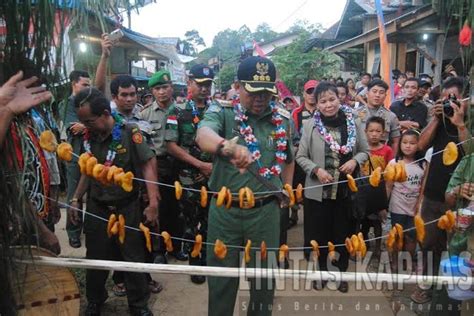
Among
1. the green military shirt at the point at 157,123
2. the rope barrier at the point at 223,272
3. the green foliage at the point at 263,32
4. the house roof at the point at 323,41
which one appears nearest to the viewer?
the rope barrier at the point at 223,272

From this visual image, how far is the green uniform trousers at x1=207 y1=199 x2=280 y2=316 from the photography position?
265 centimetres

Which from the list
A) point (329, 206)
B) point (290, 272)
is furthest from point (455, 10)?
point (329, 206)

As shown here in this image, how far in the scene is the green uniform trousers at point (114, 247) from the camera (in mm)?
3035

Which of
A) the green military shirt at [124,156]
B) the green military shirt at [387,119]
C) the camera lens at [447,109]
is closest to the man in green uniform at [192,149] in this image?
the green military shirt at [124,156]

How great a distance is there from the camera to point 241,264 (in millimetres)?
2709

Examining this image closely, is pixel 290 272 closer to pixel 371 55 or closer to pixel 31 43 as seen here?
pixel 31 43

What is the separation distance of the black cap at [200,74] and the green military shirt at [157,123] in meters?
0.48

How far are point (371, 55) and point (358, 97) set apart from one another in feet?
22.8

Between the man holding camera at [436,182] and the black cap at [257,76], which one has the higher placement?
the black cap at [257,76]

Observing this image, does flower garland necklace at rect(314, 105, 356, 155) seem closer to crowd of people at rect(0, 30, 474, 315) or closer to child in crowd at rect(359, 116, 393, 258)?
crowd of people at rect(0, 30, 474, 315)

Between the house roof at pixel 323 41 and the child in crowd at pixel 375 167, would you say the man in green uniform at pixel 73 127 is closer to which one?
the child in crowd at pixel 375 167

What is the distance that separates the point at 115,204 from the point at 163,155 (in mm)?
1232

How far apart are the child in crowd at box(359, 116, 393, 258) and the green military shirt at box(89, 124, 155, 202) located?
2.02 metres

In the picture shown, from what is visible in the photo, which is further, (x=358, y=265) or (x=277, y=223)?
(x=358, y=265)
